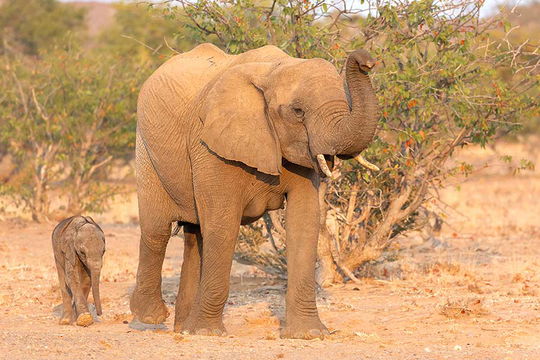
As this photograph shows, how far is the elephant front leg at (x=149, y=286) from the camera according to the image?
9.00 meters

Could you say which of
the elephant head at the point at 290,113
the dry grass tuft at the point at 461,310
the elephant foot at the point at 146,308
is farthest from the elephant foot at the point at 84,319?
the dry grass tuft at the point at 461,310

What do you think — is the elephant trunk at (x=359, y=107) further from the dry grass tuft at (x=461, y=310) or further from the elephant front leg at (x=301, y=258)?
the dry grass tuft at (x=461, y=310)

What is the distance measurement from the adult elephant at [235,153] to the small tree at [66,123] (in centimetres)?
858

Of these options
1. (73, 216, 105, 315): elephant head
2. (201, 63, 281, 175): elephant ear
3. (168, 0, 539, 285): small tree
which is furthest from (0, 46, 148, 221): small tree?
(201, 63, 281, 175): elephant ear

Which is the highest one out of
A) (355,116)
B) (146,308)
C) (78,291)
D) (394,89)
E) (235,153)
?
(394,89)

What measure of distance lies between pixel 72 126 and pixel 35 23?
23019mm

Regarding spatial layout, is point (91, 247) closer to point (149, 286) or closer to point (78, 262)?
point (78, 262)

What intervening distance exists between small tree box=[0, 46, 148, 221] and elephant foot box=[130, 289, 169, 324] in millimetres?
8113

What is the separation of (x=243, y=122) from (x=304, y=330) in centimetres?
170

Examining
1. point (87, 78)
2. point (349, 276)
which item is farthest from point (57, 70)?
point (349, 276)

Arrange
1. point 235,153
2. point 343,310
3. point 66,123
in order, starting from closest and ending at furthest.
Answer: point 235,153, point 343,310, point 66,123

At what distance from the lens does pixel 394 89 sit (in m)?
10.0

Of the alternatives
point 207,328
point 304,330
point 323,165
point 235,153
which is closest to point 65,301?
point 207,328

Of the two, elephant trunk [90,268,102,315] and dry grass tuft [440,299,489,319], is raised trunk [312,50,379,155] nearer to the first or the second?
dry grass tuft [440,299,489,319]
